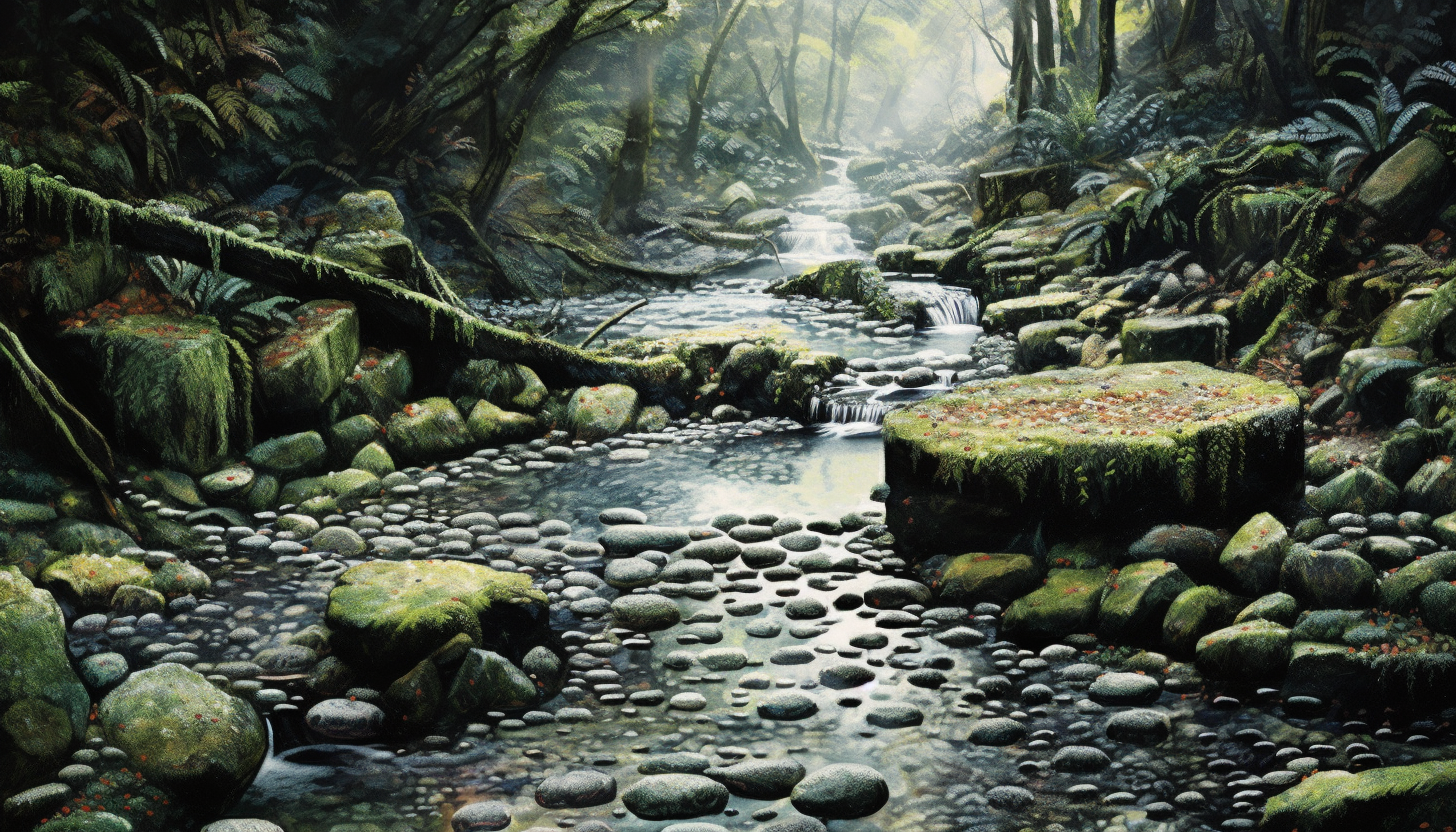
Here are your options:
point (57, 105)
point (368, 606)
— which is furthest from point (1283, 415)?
point (57, 105)

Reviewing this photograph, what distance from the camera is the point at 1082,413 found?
586cm

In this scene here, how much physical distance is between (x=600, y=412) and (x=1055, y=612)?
465cm

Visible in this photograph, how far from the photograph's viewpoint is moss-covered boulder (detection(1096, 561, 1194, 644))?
15.0 feet

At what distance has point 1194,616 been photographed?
447 cm

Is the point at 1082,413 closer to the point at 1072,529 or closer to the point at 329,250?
the point at 1072,529

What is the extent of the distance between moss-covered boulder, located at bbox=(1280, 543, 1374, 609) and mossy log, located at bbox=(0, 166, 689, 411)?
5519 millimetres

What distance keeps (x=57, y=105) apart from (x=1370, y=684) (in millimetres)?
10605

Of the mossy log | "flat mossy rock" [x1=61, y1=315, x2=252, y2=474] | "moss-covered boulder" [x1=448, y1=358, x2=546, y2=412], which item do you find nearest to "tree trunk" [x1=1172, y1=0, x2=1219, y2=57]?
the mossy log

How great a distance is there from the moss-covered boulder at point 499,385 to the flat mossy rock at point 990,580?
443 centimetres

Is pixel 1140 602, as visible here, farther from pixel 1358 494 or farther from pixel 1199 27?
pixel 1199 27

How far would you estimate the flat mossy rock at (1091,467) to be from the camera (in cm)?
516

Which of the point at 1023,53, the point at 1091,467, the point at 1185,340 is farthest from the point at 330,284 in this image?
A: the point at 1023,53

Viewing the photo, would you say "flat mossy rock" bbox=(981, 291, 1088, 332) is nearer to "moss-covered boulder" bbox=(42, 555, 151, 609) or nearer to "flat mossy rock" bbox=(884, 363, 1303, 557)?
"flat mossy rock" bbox=(884, 363, 1303, 557)

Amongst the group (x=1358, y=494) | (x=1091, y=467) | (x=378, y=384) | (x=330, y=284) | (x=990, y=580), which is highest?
(x=330, y=284)
